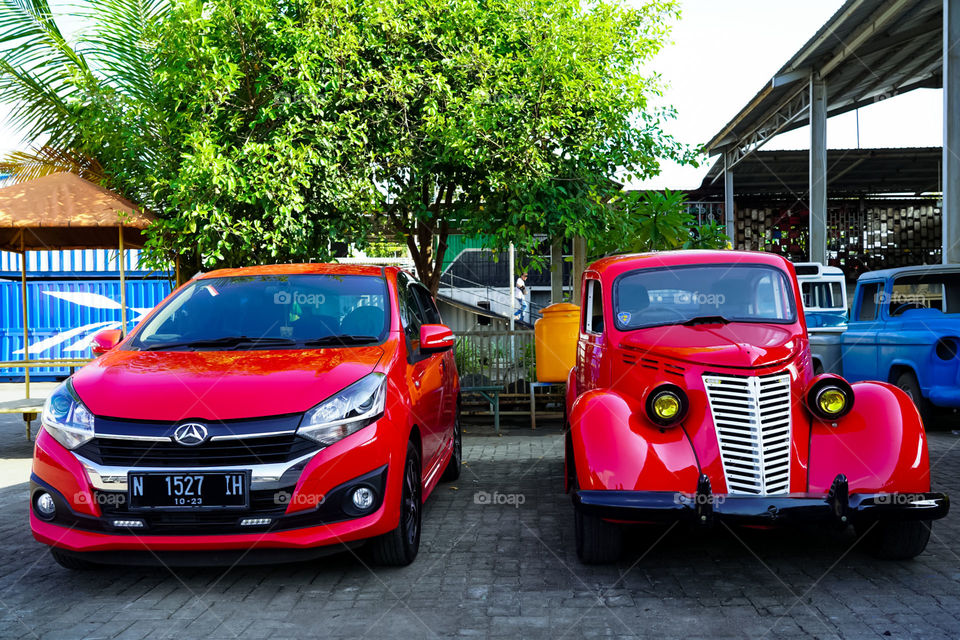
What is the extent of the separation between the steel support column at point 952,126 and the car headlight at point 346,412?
11.9 m

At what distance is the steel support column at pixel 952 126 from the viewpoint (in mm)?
12977

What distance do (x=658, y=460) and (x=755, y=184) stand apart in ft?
106

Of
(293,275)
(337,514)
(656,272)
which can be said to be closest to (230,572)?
(337,514)

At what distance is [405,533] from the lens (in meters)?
4.60

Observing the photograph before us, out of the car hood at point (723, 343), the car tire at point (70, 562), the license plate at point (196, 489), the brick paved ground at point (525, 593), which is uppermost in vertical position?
the car hood at point (723, 343)

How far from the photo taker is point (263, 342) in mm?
4992

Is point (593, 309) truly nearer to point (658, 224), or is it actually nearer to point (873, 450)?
point (873, 450)

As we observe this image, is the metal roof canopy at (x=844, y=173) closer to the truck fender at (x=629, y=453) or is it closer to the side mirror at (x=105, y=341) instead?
the truck fender at (x=629, y=453)

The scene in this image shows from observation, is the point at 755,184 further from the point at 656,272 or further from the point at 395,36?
the point at 656,272

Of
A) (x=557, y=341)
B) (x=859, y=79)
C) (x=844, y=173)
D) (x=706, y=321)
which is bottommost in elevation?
(x=557, y=341)

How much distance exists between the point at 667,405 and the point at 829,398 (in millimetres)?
932

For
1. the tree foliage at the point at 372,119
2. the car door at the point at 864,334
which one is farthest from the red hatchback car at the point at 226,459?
the car door at the point at 864,334

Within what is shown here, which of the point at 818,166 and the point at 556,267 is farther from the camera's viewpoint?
the point at 818,166

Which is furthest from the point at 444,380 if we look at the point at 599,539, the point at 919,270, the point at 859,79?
the point at 859,79
